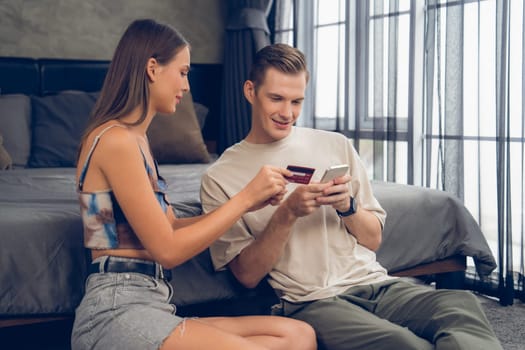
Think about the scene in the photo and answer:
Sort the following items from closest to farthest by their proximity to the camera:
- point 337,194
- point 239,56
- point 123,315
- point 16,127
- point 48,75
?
point 123,315 < point 337,194 < point 16,127 < point 48,75 < point 239,56

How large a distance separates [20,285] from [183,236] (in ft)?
2.12

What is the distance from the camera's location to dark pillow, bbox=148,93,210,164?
3656 millimetres

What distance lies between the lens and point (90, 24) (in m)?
4.43

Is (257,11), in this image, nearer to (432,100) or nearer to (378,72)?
(378,72)

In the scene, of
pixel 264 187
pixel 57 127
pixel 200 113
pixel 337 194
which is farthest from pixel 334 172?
pixel 200 113

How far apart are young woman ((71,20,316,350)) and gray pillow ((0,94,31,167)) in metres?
1.97

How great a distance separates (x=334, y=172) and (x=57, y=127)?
2232 mm

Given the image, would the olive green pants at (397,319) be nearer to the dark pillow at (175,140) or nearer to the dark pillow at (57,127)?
the dark pillow at (175,140)

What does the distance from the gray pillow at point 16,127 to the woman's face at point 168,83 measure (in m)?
2.00

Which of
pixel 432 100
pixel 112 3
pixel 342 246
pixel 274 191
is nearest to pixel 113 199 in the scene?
pixel 274 191

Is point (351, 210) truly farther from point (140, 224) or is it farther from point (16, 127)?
point (16, 127)

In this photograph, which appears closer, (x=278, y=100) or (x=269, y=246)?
(x=269, y=246)

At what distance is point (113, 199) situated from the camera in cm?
163

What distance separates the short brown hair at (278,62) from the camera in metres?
2.01
